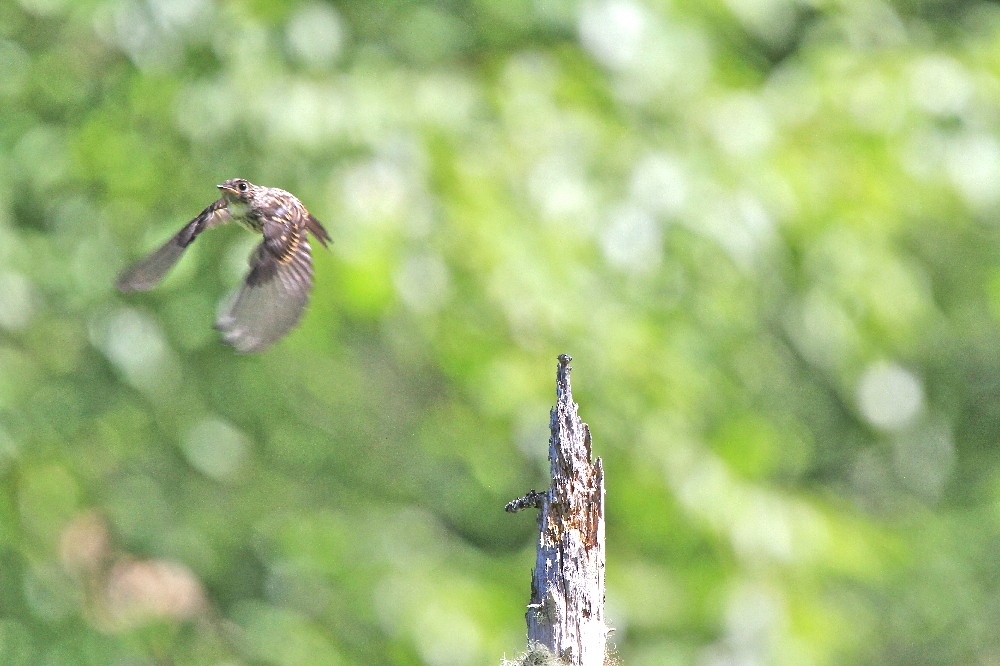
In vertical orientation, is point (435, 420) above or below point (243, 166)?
below

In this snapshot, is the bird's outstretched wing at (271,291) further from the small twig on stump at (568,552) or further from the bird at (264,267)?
the small twig on stump at (568,552)

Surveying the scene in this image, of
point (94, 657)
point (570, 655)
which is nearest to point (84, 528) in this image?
point (94, 657)

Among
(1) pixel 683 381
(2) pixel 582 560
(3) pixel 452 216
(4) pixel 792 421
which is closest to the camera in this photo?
(2) pixel 582 560

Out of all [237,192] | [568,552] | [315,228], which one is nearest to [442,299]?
[315,228]

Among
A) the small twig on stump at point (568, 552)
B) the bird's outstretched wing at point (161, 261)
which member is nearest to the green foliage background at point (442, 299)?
the bird's outstretched wing at point (161, 261)

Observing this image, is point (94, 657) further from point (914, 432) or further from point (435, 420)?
point (914, 432)

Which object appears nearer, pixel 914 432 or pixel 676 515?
pixel 676 515

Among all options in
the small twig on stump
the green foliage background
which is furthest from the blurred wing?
the green foliage background
